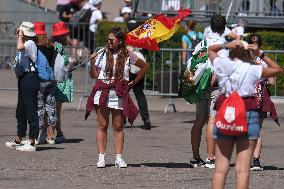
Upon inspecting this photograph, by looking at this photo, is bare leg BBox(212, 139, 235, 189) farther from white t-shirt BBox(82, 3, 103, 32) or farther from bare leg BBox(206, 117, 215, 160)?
white t-shirt BBox(82, 3, 103, 32)

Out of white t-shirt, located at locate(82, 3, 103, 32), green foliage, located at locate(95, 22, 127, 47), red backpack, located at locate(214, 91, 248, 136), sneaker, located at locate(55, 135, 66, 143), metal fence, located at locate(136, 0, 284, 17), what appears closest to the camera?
red backpack, located at locate(214, 91, 248, 136)

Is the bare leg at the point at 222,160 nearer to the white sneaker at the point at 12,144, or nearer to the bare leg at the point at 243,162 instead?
the bare leg at the point at 243,162

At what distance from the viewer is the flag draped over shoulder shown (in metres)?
14.0

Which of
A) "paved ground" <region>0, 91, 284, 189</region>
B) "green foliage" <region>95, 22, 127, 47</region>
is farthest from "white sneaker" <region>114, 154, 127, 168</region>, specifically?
"green foliage" <region>95, 22, 127, 47</region>

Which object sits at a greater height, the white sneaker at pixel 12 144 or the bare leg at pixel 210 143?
the bare leg at pixel 210 143

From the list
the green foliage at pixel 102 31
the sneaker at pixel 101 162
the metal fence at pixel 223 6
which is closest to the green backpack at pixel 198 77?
the sneaker at pixel 101 162

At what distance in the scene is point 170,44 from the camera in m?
25.1

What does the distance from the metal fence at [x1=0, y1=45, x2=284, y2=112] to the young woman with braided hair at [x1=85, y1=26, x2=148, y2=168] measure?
7.62 metres

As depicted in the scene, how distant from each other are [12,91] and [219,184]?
13.4 meters

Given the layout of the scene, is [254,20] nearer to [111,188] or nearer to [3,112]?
[3,112]

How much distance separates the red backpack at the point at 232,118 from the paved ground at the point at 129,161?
218cm

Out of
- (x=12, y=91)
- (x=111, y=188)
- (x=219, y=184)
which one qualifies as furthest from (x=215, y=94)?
(x=12, y=91)

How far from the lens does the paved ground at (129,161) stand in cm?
1258

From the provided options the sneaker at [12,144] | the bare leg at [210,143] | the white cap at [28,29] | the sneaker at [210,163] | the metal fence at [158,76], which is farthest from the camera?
the metal fence at [158,76]
